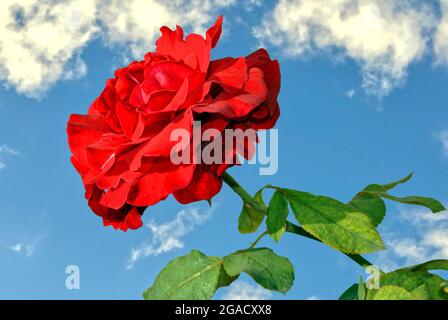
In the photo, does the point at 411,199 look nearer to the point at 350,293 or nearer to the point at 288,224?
the point at 350,293

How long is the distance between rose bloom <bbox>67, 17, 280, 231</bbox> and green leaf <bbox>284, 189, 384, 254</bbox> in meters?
0.18

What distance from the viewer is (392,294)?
1.08 metres

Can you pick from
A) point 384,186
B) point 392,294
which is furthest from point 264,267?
point 384,186

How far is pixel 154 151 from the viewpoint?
3.53 feet

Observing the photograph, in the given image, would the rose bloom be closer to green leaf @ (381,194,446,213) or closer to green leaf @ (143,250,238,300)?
green leaf @ (143,250,238,300)

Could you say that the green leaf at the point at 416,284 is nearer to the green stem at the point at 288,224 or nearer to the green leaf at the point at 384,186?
the green stem at the point at 288,224

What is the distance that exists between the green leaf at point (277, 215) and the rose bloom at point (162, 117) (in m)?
0.14

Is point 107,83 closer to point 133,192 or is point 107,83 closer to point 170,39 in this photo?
point 170,39

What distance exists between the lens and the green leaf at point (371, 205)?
1375mm

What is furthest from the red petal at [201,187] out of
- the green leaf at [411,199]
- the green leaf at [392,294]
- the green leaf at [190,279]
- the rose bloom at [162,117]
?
the green leaf at [411,199]

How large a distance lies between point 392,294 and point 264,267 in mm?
232

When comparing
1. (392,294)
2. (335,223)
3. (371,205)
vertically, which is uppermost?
(371,205)

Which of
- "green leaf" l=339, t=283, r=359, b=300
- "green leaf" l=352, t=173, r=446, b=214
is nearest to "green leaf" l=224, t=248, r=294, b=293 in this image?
"green leaf" l=339, t=283, r=359, b=300

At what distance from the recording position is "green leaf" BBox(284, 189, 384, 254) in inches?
44.8
